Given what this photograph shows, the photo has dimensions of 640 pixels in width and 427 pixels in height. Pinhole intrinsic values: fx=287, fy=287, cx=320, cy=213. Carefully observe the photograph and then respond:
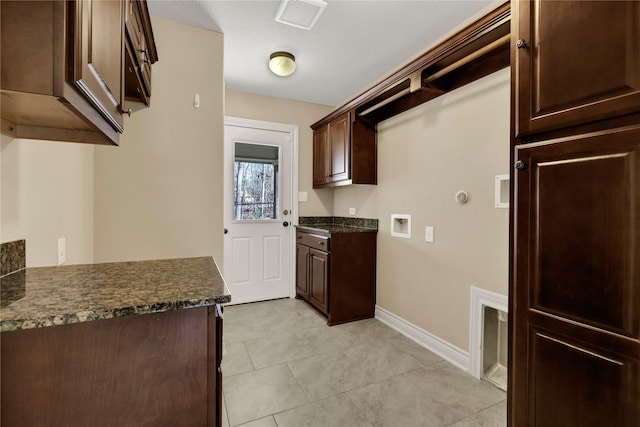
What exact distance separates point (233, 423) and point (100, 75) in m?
1.75

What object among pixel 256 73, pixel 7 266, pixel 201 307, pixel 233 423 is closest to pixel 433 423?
pixel 233 423

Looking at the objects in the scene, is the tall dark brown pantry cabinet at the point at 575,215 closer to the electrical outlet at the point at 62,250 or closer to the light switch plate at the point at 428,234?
the light switch plate at the point at 428,234

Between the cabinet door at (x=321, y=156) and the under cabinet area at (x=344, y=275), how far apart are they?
0.80 metres

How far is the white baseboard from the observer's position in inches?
85.6

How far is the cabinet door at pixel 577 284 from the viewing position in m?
0.89

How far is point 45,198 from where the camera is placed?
129cm

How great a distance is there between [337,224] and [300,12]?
2.47 metres

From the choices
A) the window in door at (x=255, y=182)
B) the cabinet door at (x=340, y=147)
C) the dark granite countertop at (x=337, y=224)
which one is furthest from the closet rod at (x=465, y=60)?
the window in door at (x=255, y=182)

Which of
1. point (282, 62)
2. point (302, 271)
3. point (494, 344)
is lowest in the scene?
point (494, 344)

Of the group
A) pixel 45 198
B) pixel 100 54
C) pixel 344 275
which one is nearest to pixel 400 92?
pixel 344 275

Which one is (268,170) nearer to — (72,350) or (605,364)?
(72,350)

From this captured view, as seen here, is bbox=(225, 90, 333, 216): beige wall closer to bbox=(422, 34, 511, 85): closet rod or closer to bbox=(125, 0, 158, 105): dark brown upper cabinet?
bbox=(125, 0, 158, 105): dark brown upper cabinet

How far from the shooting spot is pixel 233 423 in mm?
1591

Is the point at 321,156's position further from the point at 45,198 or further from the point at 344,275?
the point at 45,198
